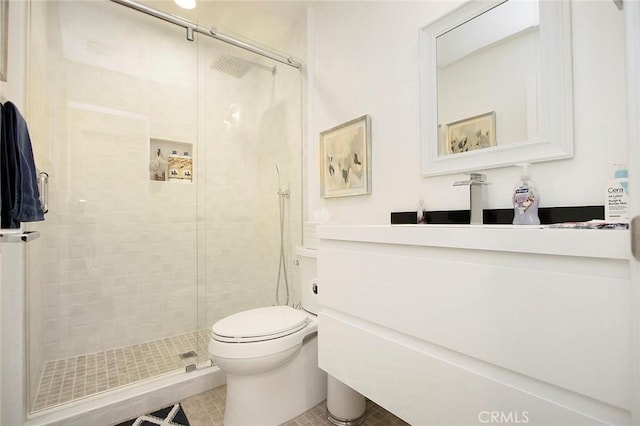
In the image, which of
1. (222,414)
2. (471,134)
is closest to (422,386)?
(471,134)

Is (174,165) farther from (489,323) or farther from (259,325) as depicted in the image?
(489,323)

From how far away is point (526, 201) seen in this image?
0.93 m

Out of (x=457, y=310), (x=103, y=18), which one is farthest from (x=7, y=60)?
(x=457, y=310)

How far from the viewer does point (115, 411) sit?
1.39 metres

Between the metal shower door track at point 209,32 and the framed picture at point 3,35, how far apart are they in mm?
513

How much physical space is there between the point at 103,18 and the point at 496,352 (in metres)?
2.85

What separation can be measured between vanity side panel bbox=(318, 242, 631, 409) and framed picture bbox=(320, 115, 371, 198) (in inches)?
29.6

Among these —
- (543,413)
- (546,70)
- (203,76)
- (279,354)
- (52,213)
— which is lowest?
(279,354)

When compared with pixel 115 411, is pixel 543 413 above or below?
above

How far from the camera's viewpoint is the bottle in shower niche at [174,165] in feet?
7.34

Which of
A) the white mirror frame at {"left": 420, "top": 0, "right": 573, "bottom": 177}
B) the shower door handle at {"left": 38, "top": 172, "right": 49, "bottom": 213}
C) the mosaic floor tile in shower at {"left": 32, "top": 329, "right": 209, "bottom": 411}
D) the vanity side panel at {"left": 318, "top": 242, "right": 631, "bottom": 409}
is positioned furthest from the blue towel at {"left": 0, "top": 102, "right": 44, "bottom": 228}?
the white mirror frame at {"left": 420, "top": 0, "right": 573, "bottom": 177}

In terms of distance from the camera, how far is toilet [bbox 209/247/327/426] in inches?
48.8

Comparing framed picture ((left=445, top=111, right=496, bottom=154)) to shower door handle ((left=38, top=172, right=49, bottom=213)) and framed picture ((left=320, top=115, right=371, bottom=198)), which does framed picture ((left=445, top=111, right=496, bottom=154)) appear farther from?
shower door handle ((left=38, top=172, right=49, bottom=213))

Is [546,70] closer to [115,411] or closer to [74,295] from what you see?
[115,411]
